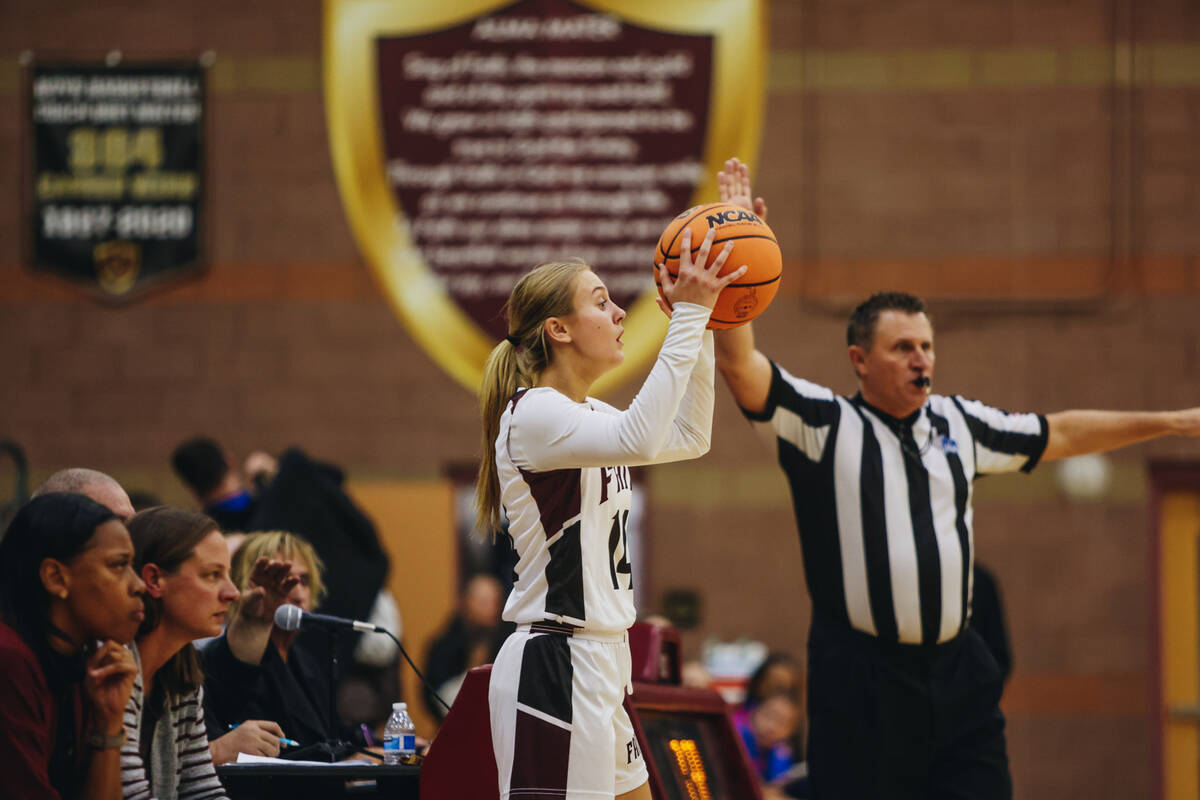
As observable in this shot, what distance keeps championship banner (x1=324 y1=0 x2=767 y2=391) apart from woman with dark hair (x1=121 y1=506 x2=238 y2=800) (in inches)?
232

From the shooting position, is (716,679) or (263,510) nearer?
(263,510)

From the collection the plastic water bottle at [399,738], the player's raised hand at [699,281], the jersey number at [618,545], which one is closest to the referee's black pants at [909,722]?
the plastic water bottle at [399,738]

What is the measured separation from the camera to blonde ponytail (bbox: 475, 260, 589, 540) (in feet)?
10.2

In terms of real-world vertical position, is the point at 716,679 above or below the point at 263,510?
below

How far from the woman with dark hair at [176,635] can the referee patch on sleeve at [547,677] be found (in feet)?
2.63

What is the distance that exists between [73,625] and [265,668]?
1254mm

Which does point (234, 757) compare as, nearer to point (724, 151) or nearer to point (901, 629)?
point (901, 629)

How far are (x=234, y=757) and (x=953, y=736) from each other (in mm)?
2014

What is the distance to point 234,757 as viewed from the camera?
3.61 m

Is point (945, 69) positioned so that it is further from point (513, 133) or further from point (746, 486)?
point (746, 486)

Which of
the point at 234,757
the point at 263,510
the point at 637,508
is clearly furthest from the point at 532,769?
the point at 637,508

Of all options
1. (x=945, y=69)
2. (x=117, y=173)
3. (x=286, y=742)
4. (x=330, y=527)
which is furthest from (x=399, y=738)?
(x=945, y=69)

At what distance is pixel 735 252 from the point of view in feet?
10.8

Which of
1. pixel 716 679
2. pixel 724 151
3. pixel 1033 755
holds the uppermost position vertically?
pixel 724 151
